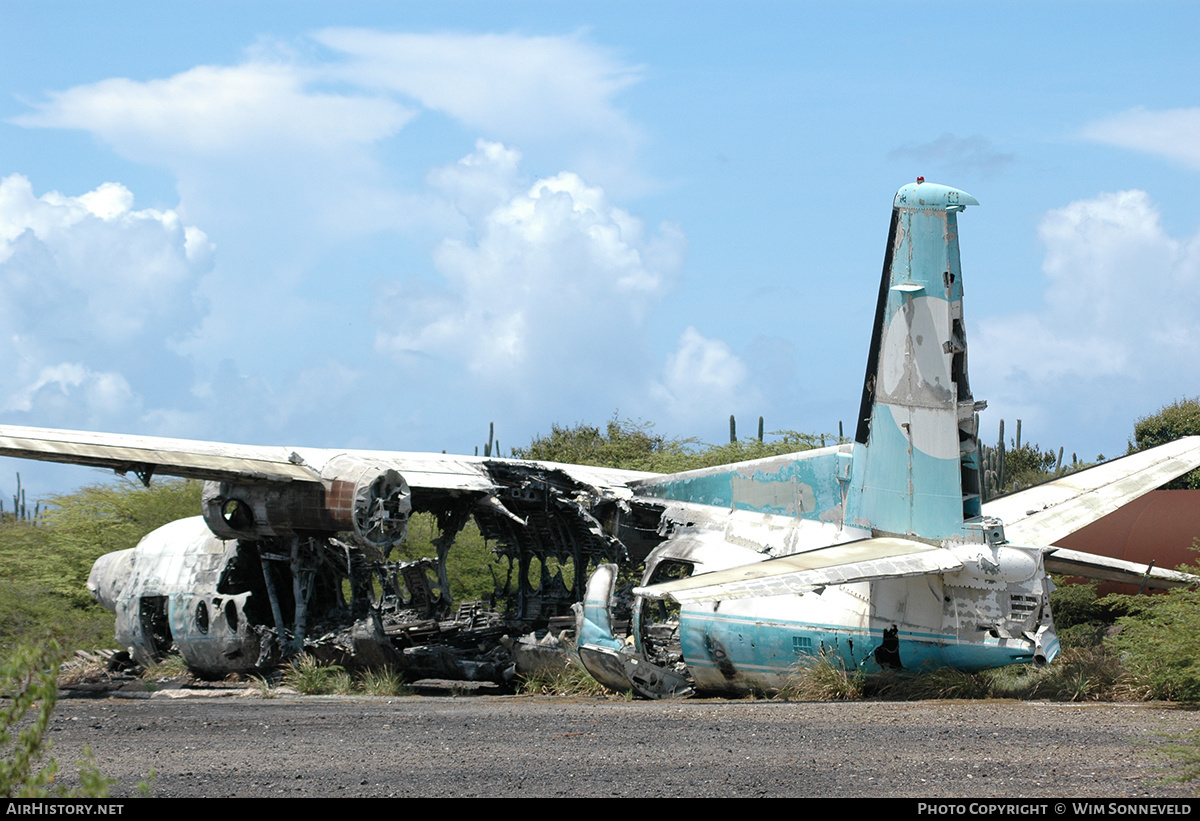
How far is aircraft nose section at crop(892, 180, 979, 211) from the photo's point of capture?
1477 cm

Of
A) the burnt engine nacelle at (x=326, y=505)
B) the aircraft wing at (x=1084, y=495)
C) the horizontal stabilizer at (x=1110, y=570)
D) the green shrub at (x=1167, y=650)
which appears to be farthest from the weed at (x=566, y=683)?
the green shrub at (x=1167, y=650)

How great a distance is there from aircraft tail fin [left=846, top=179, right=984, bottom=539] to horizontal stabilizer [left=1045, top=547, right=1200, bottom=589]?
297 centimetres

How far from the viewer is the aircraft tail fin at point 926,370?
49.0ft

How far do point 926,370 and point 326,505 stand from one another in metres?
9.44

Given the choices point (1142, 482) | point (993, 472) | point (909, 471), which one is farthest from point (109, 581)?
point (993, 472)

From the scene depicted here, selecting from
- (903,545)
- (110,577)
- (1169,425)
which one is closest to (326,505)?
(110,577)

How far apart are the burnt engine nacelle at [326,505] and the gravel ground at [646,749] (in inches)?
128

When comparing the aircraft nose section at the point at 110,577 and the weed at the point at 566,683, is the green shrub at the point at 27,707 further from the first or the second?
the aircraft nose section at the point at 110,577

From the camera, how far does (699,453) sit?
42.6 metres

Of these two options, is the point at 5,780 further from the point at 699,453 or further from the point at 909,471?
the point at 699,453

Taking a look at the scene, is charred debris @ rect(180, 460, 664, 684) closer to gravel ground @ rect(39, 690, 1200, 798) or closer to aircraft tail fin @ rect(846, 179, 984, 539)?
gravel ground @ rect(39, 690, 1200, 798)

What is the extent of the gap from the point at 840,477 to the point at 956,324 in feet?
8.93

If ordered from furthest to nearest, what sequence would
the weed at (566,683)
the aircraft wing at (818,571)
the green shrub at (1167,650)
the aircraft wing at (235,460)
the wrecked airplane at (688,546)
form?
the weed at (566,683) < the aircraft wing at (235,460) < the wrecked airplane at (688,546) < the green shrub at (1167,650) < the aircraft wing at (818,571)

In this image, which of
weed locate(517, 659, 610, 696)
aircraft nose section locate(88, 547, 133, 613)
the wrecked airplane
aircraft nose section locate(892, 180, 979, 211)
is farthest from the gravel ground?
aircraft nose section locate(88, 547, 133, 613)
